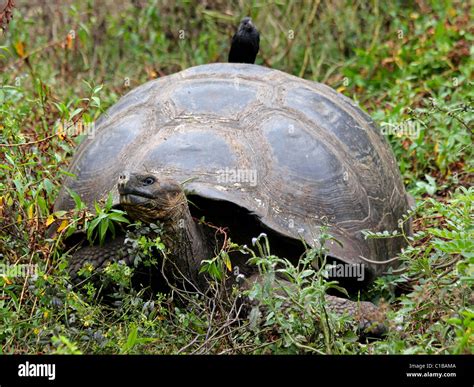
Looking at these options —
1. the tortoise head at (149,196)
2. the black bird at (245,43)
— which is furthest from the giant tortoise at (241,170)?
the black bird at (245,43)

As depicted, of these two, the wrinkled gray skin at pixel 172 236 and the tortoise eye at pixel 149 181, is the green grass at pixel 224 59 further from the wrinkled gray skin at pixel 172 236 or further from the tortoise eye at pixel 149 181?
the tortoise eye at pixel 149 181

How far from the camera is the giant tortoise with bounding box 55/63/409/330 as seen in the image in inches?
157

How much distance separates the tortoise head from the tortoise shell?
17 centimetres

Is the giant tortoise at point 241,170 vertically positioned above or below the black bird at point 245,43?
below

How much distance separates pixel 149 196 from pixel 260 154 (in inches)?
26.3

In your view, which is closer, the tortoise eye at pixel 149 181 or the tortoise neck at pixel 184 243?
the tortoise eye at pixel 149 181

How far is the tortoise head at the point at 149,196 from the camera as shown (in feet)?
12.3

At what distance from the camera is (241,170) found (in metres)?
4.14

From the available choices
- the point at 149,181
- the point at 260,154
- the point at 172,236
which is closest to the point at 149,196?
the point at 149,181

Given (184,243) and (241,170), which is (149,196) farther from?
(241,170)

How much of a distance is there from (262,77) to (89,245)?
49.7 inches

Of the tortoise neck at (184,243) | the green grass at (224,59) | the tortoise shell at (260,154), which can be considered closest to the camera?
the green grass at (224,59)

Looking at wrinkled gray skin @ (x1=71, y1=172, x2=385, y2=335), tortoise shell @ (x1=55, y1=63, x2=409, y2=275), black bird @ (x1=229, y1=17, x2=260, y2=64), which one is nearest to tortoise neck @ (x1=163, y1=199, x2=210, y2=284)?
wrinkled gray skin @ (x1=71, y1=172, x2=385, y2=335)
